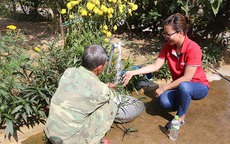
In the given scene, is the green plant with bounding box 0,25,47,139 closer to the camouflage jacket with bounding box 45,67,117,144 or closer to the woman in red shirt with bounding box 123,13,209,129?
the camouflage jacket with bounding box 45,67,117,144

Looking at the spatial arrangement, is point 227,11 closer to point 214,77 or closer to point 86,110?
point 214,77

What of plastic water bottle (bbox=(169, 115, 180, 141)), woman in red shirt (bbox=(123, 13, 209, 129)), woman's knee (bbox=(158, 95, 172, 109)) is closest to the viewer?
woman in red shirt (bbox=(123, 13, 209, 129))

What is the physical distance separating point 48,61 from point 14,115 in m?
0.62

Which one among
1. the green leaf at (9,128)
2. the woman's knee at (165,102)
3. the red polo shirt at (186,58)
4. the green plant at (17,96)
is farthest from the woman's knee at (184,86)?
the green leaf at (9,128)

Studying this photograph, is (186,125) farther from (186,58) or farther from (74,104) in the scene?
(74,104)

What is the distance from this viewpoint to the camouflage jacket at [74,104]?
6.20ft

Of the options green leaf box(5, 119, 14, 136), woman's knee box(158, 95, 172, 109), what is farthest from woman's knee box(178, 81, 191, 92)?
green leaf box(5, 119, 14, 136)

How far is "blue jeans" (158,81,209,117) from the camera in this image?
3072 mm

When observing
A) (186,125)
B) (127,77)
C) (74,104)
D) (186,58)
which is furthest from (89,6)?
(186,125)

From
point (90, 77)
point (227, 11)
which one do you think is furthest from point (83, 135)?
point (227, 11)

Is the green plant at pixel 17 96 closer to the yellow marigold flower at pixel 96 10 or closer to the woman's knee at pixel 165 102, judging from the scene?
the yellow marigold flower at pixel 96 10

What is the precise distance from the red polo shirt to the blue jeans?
98 millimetres

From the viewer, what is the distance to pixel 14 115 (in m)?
2.39

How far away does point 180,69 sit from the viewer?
319 cm
